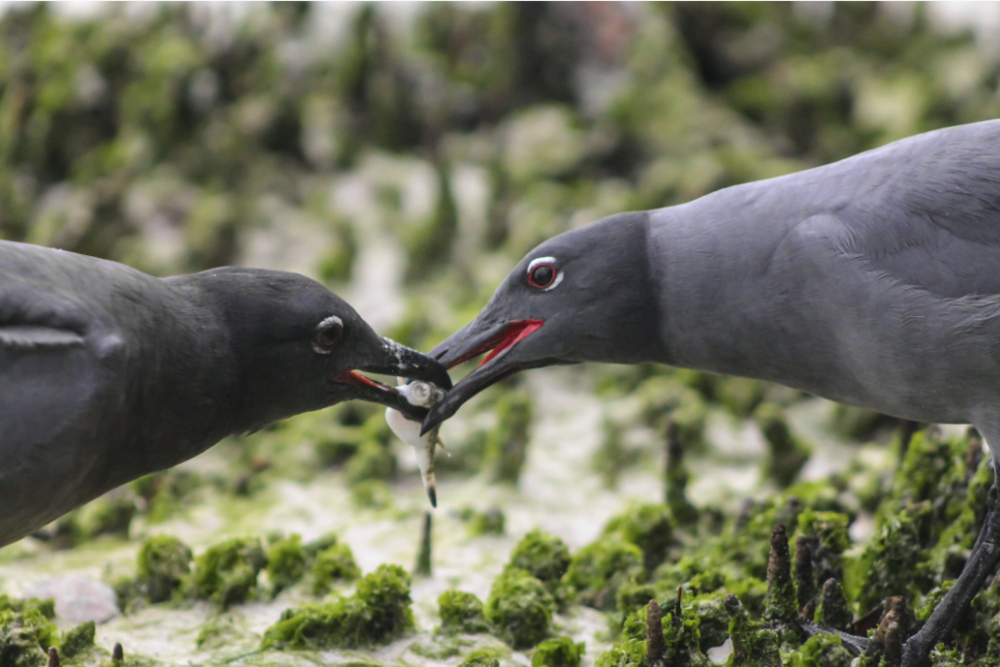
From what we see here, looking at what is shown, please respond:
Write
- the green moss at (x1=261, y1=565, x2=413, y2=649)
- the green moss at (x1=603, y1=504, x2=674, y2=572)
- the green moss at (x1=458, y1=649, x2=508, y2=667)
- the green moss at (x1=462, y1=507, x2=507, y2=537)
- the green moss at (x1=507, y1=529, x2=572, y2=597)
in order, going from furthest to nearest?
the green moss at (x1=462, y1=507, x2=507, y2=537)
the green moss at (x1=603, y1=504, x2=674, y2=572)
the green moss at (x1=507, y1=529, x2=572, y2=597)
the green moss at (x1=261, y1=565, x2=413, y2=649)
the green moss at (x1=458, y1=649, x2=508, y2=667)

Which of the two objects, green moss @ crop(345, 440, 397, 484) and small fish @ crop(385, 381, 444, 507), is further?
green moss @ crop(345, 440, 397, 484)

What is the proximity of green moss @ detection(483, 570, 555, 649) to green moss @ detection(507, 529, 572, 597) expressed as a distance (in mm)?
374

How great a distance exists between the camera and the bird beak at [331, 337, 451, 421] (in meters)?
4.75

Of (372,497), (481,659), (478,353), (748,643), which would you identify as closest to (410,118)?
(372,497)

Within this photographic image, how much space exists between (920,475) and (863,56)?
29.4 ft

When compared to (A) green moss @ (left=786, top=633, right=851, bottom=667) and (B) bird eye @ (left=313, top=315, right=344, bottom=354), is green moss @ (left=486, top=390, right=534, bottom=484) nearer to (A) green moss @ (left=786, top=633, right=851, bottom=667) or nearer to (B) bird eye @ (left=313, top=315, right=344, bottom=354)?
(B) bird eye @ (left=313, top=315, right=344, bottom=354)

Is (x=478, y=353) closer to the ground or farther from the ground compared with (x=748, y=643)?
farther from the ground

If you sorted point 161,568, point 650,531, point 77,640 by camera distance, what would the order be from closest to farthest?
point 77,640 < point 161,568 < point 650,531

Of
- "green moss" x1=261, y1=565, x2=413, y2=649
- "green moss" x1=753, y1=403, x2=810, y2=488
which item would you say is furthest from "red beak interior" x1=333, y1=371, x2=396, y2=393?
"green moss" x1=753, y1=403, x2=810, y2=488

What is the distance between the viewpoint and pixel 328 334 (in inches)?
180

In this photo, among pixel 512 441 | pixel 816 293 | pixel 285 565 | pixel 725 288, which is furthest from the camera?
pixel 512 441

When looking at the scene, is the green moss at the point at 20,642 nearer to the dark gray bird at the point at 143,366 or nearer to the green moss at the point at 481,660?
the dark gray bird at the point at 143,366

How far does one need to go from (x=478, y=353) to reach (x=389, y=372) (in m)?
0.46

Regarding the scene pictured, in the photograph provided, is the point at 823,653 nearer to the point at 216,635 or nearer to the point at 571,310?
the point at 571,310
